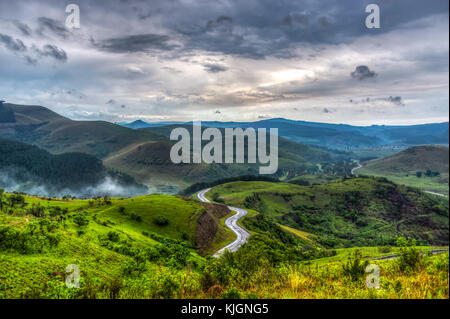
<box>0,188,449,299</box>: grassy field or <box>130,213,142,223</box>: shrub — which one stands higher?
<box>0,188,449,299</box>: grassy field

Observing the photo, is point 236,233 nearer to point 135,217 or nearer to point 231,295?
point 135,217

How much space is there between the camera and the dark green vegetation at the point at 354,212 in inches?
5876

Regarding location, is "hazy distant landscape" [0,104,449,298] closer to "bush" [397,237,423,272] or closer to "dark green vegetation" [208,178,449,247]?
"bush" [397,237,423,272]

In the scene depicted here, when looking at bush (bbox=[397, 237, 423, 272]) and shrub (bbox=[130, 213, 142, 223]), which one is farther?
shrub (bbox=[130, 213, 142, 223])

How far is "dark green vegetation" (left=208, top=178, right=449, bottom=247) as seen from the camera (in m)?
149

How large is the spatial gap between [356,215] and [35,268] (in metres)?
187

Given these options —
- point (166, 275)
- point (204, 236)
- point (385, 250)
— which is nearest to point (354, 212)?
point (385, 250)

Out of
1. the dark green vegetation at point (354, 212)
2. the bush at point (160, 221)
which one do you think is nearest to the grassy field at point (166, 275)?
the bush at point (160, 221)

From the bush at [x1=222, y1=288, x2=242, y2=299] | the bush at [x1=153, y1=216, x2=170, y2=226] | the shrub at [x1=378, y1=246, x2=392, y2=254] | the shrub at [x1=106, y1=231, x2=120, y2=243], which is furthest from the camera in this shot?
the shrub at [x1=378, y1=246, x2=392, y2=254]

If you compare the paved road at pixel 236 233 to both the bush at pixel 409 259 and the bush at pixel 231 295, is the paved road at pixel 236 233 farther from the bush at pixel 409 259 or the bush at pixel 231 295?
the bush at pixel 231 295

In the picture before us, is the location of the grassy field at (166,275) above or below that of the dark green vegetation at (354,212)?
above

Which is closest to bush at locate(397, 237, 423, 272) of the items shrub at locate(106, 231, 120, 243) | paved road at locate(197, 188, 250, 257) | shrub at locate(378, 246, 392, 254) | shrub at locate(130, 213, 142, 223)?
shrub at locate(106, 231, 120, 243)

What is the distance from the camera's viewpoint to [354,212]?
173 meters
